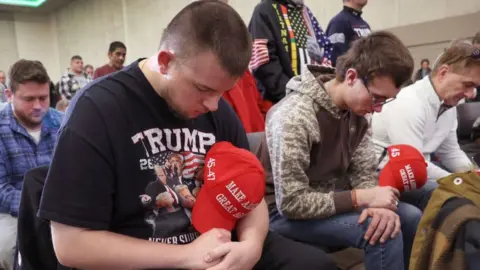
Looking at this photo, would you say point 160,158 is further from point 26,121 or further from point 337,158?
point 26,121

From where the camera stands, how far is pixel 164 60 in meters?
0.90

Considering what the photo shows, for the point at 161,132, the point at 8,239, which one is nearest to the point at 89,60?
the point at 8,239

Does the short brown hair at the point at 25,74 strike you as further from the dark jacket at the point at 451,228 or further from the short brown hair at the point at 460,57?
the short brown hair at the point at 460,57

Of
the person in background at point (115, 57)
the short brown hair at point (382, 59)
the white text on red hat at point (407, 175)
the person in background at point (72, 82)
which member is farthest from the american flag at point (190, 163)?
the person in background at point (72, 82)

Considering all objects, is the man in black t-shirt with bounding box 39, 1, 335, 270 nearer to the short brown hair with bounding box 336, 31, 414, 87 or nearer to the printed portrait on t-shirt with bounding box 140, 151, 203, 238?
the printed portrait on t-shirt with bounding box 140, 151, 203, 238

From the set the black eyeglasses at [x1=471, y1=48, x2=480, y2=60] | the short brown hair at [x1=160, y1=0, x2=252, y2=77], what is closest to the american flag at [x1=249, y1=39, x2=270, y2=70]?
the black eyeglasses at [x1=471, y1=48, x2=480, y2=60]

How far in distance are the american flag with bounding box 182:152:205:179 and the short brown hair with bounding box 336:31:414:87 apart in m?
0.74

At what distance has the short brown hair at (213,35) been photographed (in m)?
0.85

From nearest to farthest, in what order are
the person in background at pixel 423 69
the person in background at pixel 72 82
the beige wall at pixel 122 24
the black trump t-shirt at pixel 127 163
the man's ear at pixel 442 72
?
1. the black trump t-shirt at pixel 127 163
2. the man's ear at pixel 442 72
3. the person in background at pixel 72 82
4. the person in background at pixel 423 69
5. the beige wall at pixel 122 24

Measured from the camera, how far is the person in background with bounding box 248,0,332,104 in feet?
7.48

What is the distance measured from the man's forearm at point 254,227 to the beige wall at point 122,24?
6579 millimetres

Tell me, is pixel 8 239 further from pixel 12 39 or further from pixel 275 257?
pixel 12 39

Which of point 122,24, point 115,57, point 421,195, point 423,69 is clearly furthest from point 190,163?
point 122,24

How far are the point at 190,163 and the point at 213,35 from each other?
Result: 0.33m
